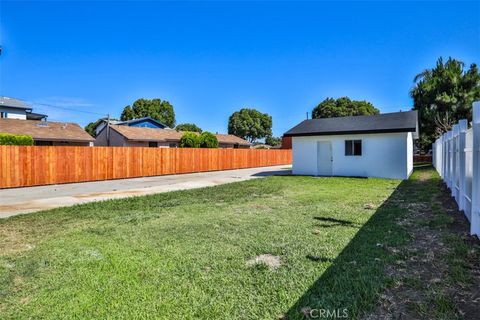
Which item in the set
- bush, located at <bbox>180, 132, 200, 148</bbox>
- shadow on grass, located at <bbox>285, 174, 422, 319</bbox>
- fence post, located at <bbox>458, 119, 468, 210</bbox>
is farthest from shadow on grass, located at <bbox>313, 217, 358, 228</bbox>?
bush, located at <bbox>180, 132, 200, 148</bbox>

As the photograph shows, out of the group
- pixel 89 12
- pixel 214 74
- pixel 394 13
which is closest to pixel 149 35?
pixel 89 12

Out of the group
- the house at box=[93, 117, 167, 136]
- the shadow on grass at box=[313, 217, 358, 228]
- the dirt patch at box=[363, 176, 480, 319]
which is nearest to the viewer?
the dirt patch at box=[363, 176, 480, 319]

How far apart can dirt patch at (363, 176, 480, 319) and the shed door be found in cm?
1132

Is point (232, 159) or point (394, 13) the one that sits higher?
point (394, 13)

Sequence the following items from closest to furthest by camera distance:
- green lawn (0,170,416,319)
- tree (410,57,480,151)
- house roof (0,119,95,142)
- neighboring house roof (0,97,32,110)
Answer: green lawn (0,170,416,319) → house roof (0,119,95,142) → tree (410,57,480,151) → neighboring house roof (0,97,32,110)

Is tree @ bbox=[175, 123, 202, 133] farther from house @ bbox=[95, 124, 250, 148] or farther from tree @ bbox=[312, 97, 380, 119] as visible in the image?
house @ bbox=[95, 124, 250, 148]

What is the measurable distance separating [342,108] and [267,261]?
48.1 metres

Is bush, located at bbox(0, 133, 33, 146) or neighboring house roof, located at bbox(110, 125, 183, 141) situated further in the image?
neighboring house roof, located at bbox(110, 125, 183, 141)

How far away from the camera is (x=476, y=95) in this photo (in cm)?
2403

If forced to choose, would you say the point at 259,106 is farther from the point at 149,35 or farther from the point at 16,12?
the point at 16,12

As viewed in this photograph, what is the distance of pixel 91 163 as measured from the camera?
1480cm

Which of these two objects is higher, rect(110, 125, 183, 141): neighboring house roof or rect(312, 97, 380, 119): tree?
rect(312, 97, 380, 119): tree

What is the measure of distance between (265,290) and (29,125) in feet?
91.3

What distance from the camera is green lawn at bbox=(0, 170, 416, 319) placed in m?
2.58
